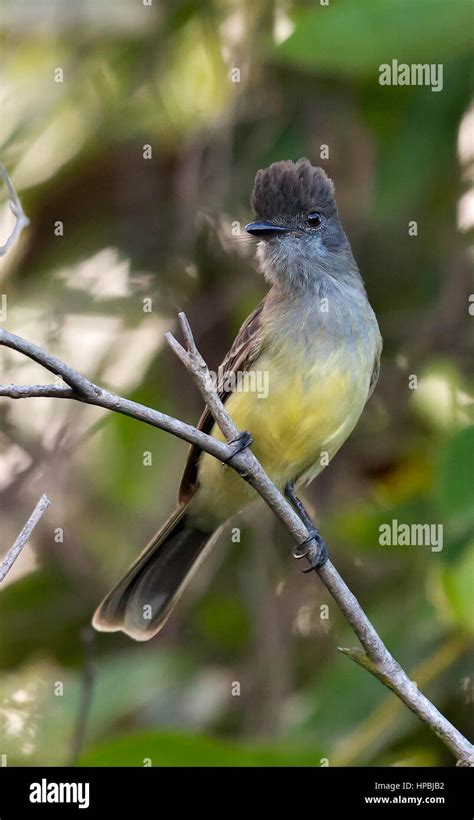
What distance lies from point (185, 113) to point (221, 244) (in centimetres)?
55

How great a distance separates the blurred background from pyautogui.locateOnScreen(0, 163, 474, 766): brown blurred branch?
144cm

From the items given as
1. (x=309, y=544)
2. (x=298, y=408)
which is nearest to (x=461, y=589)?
(x=309, y=544)

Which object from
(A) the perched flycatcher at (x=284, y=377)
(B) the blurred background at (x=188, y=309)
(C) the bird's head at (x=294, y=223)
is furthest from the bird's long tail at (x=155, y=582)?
(C) the bird's head at (x=294, y=223)

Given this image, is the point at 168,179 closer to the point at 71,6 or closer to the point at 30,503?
the point at 71,6

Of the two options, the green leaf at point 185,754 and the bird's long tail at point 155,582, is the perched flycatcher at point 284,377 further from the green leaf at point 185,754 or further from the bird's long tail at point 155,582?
the green leaf at point 185,754

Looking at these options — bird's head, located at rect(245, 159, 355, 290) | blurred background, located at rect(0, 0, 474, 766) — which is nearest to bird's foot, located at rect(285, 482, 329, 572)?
blurred background, located at rect(0, 0, 474, 766)

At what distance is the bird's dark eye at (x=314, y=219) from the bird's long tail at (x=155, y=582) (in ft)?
3.64

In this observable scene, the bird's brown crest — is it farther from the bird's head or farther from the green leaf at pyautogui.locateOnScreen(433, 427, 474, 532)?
the green leaf at pyautogui.locateOnScreen(433, 427, 474, 532)

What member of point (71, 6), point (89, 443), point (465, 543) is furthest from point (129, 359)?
point (465, 543)

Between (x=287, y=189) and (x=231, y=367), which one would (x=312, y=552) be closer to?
(x=231, y=367)

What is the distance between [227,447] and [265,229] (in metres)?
1.53

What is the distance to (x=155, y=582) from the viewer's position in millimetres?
4250

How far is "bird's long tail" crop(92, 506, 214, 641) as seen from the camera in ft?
13.3

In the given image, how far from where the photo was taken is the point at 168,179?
5.10 metres
